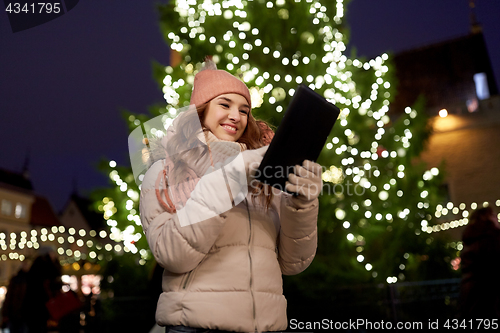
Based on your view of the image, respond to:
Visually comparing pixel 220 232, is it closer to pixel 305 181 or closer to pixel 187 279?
pixel 187 279

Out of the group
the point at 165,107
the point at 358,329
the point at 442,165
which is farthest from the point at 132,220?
the point at 442,165

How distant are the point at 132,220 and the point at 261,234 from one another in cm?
476

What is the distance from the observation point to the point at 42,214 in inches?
1478

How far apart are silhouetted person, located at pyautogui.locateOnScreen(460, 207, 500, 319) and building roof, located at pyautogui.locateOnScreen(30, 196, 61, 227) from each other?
123ft

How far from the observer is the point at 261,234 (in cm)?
157

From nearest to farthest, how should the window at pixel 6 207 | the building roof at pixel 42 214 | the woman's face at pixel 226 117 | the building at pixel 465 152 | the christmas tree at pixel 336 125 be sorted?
the woman's face at pixel 226 117
the christmas tree at pixel 336 125
the building at pixel 465 152
the window at pixel 6 207
the building roof at pixel 42 214

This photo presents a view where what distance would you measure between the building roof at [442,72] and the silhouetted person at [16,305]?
520 inches

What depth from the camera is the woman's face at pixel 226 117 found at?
1.84 meters

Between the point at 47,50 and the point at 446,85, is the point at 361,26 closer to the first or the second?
the point at 446,85

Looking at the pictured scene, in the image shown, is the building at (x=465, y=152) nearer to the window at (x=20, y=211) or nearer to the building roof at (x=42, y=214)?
the window at (x=20, y=211)

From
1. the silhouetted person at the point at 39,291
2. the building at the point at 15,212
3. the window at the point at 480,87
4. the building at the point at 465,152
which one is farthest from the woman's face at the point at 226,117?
the building at the point at 15,212

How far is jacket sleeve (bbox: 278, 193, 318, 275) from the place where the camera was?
5.03ft

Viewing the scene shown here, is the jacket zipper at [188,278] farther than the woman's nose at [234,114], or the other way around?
the woman's nose at [234,114]

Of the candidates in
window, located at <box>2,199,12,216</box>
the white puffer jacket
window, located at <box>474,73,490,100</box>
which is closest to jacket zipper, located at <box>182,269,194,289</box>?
the white puffer jacket
